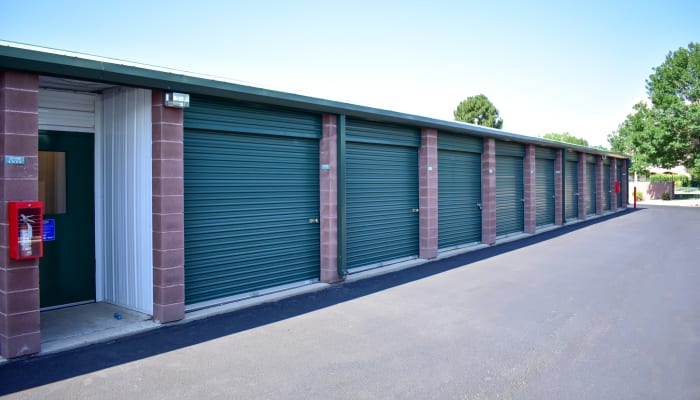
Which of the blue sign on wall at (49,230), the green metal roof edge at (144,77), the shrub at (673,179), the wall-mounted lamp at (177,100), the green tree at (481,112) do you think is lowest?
the blue sign on wall at (49,230)

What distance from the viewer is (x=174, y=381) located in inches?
184

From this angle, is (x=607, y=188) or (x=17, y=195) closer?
(x=17, y=195)

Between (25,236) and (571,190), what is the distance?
21438 millimetres

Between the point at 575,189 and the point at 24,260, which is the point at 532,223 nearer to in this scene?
the point at 575,189

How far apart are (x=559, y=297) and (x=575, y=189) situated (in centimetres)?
1633

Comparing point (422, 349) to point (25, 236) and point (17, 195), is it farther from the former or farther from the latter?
point (17, 195)

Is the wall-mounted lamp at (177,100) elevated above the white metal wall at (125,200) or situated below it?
above

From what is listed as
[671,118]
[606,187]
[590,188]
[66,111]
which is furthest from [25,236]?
[671,118]

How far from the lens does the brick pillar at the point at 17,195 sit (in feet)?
17.0

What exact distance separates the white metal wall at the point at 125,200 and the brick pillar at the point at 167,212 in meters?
0.17

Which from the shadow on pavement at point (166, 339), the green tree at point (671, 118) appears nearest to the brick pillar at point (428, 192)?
the shadow on pavement at point (166, 339)

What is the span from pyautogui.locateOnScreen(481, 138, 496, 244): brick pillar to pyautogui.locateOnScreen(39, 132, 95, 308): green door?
1059 cm

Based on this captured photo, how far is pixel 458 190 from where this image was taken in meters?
13.5

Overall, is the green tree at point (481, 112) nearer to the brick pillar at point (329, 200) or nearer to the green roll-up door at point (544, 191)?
the green roll-up door at point (544, 191)
